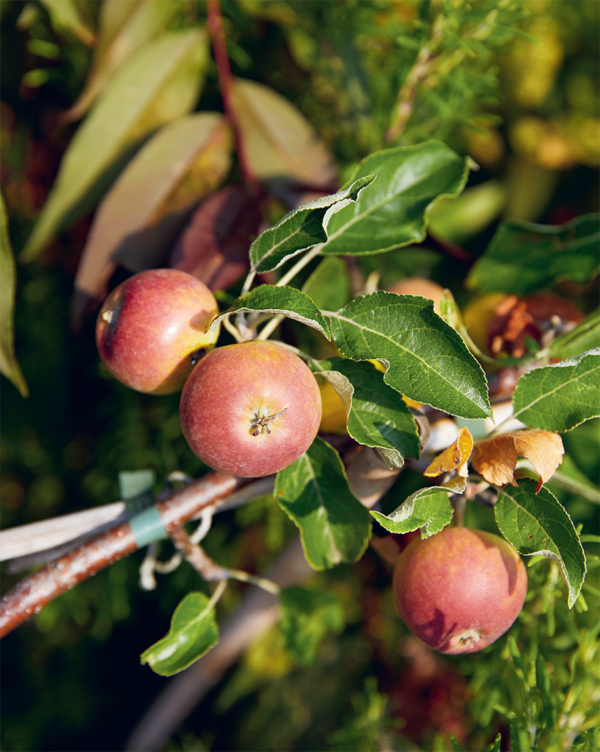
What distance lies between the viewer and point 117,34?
810mm

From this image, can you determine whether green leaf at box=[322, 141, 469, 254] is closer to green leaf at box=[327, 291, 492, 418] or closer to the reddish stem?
green leaf at box=[327, 291, 492, 418]

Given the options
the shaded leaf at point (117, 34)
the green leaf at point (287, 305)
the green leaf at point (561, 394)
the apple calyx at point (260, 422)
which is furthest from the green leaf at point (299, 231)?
the shaded leaf at point (117, 34)

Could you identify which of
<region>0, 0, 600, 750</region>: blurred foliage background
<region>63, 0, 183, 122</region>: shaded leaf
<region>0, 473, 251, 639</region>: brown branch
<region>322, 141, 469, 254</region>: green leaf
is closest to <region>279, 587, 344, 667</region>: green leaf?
<region>0, 0, 600, 750</region>: blurred foliage background

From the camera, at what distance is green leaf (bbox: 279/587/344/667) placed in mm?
Answer: 829

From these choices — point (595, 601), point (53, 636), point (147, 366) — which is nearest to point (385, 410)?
point (147, 366)

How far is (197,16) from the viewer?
37.4 inches

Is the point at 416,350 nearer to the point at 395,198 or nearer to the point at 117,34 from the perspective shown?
the point at 395,198

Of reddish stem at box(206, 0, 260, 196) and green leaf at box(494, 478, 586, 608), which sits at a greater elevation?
reddish stem at box(206, 0, 260, 196)

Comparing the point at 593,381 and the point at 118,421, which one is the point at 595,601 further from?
the point at 118,421

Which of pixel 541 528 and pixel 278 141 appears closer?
pixel 541 528

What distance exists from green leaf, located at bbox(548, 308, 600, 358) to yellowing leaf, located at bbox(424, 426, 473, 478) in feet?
0.79

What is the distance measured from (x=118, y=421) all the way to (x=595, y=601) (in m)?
0.85

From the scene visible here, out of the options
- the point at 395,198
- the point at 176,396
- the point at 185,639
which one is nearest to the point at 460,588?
the point at 185,639

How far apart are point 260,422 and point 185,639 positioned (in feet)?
1.01
